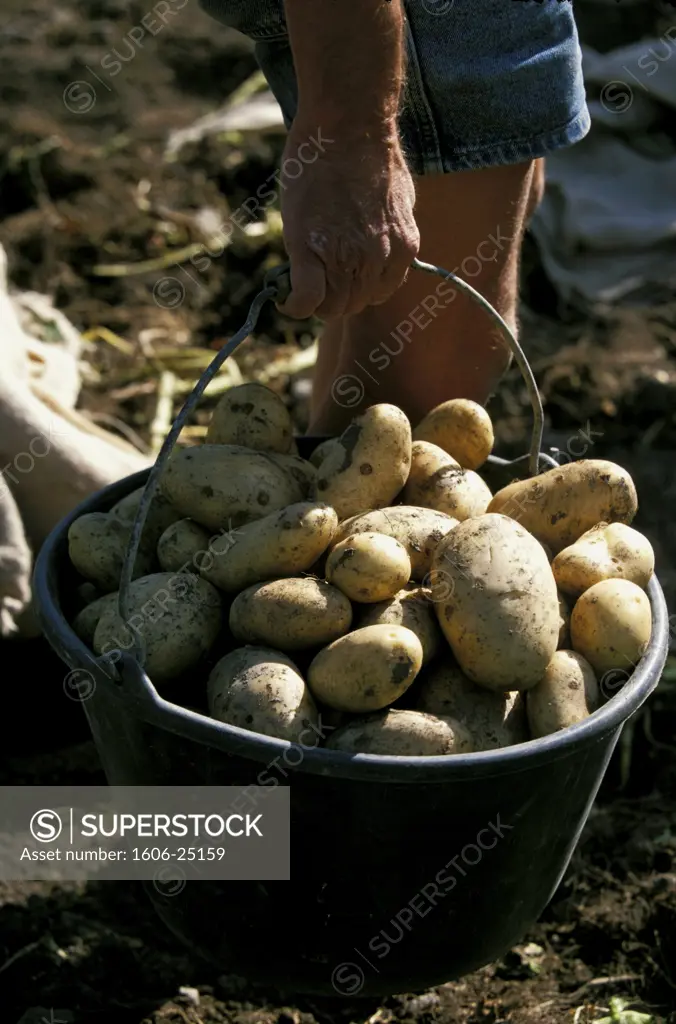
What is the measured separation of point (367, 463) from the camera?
1592 millimetres

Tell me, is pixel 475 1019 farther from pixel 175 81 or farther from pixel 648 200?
pixel 175 81

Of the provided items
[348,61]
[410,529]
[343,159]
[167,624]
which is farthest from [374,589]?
[348,61]

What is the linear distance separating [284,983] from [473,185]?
1266 millimetres

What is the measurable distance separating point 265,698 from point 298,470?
0.46m

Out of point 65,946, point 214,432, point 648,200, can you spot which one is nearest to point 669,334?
point 648,200

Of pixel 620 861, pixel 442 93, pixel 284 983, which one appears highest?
pixel 442 93

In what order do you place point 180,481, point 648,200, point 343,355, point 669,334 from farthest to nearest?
point 648,200, point 669,334, point 343,355, point 180,481

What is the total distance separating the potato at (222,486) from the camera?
1573mm

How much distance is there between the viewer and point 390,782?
121 cm

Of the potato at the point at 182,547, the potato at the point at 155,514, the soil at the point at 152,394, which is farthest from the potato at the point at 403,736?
the soil at the point at 152,394

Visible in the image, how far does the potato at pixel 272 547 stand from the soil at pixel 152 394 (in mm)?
670

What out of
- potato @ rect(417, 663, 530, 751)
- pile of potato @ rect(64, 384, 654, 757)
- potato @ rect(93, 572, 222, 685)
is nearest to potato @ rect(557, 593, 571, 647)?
pile of potato @ rect(64, 384, 654, 757)

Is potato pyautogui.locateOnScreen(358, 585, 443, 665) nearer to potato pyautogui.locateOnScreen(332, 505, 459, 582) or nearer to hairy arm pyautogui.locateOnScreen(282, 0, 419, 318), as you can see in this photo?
potato pyautogui.locateOnScreen(332, 505, 459, 582)
